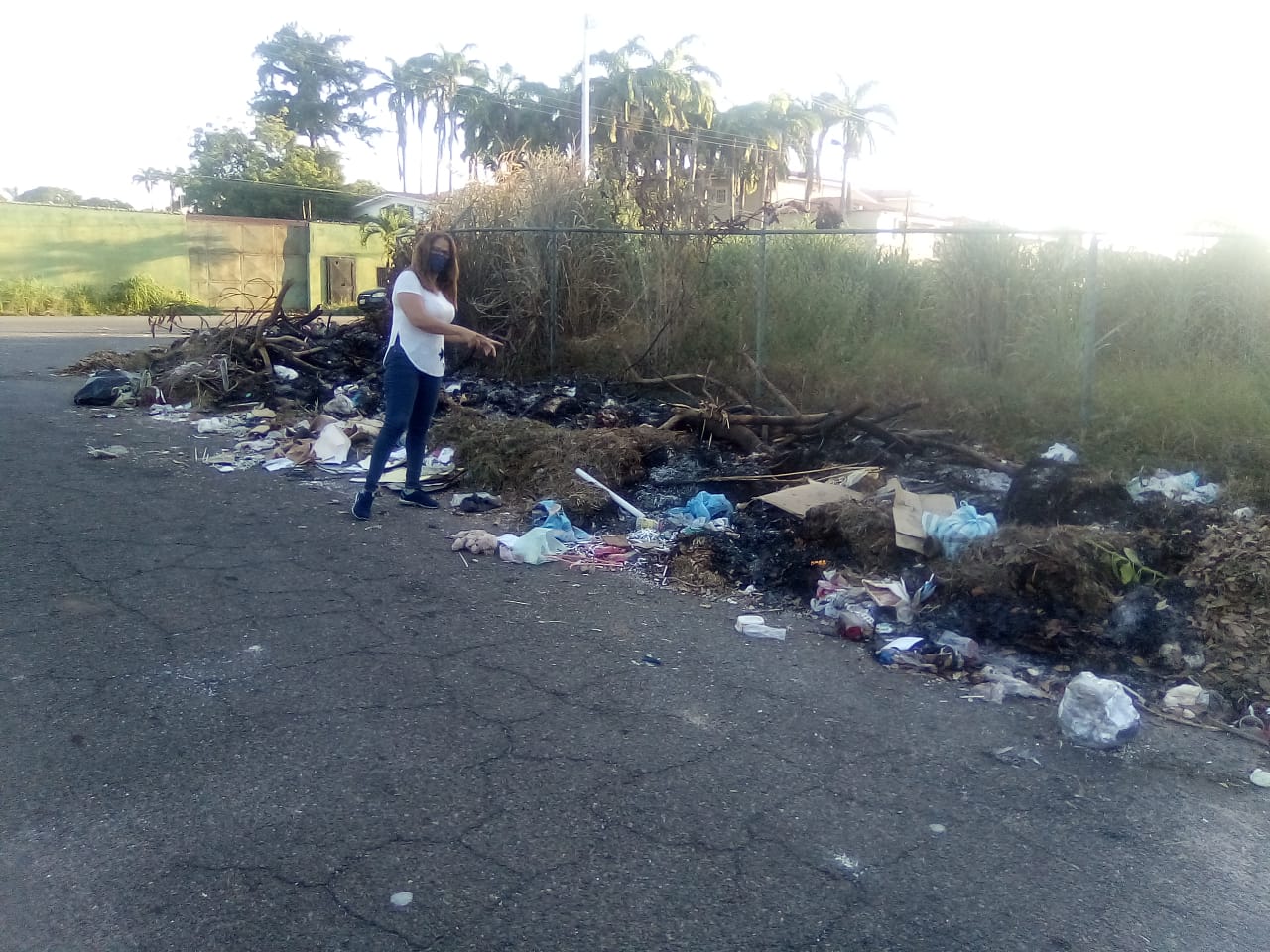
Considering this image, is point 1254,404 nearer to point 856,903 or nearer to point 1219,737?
point 1219,737

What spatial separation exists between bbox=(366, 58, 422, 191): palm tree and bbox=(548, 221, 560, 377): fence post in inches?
2054

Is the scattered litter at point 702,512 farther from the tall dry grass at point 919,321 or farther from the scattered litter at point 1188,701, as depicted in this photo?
the scattered litter at point 1188,701

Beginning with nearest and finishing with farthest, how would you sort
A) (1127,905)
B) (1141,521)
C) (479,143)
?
(1127,905), (1141,521), (479,143)

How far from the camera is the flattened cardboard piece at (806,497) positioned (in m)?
6.21

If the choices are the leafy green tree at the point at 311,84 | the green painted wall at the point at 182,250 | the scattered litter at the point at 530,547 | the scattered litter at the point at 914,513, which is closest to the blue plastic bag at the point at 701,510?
the scattered litter at the point at 530,547

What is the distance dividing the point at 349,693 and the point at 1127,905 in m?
2.72

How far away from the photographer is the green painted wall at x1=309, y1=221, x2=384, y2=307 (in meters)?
34.1

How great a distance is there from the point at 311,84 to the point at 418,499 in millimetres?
60047

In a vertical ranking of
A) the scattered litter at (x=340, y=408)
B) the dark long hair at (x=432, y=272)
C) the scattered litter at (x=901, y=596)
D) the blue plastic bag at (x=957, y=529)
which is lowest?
the scattered litter at (x=901, y=596)

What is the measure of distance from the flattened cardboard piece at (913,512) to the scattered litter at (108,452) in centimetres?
608

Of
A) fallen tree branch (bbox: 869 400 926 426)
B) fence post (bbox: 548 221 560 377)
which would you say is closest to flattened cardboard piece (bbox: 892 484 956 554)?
fallen tree branch (bbox: 869 400 926 426)

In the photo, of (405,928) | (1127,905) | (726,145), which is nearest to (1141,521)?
(1127,905)

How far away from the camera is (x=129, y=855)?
115 inches

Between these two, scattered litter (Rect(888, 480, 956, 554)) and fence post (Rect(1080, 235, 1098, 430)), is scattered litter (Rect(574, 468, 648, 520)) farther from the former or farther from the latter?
fence post (Rect(1080, 235, 1098, 430))
